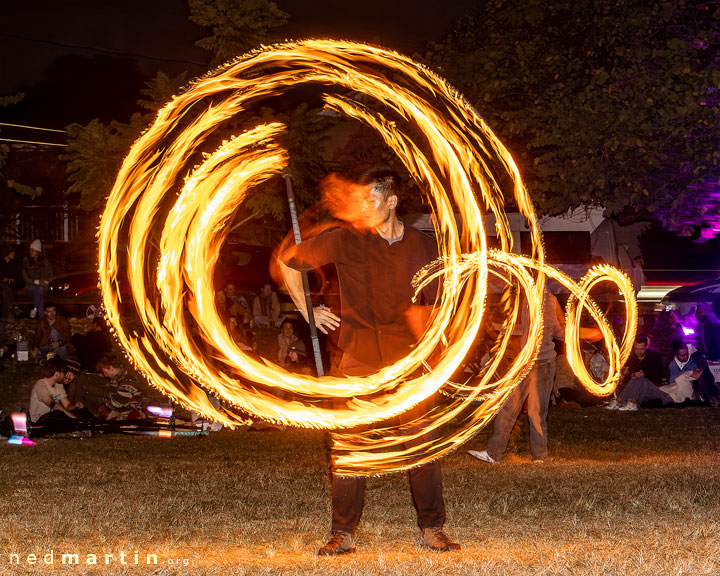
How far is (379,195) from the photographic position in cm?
620

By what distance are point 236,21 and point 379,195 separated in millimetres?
15232

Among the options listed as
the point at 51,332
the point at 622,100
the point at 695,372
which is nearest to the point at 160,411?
the point at 51,332

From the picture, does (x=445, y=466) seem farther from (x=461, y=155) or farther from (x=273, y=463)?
(x=461, y=155)

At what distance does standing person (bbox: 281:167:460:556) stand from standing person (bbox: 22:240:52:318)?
618 inches

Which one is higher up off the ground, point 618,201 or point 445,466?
point 618,201

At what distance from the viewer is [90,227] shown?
33156 millimetres

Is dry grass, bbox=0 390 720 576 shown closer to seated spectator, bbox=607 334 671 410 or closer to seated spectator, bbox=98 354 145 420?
seated spectator, bbox=98 354 145 420

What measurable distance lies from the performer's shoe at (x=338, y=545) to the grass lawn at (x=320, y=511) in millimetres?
90

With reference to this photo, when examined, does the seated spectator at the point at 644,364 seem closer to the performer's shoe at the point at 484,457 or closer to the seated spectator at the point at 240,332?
the seated spectator at the point at 240,332

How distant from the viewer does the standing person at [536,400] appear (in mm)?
11094

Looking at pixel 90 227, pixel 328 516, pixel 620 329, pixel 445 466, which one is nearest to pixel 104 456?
pixel 445 466

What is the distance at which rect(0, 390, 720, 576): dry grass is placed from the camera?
5.82 m

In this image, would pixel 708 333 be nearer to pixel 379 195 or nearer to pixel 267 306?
pixel 267 306

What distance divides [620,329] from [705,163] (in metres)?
10.3
